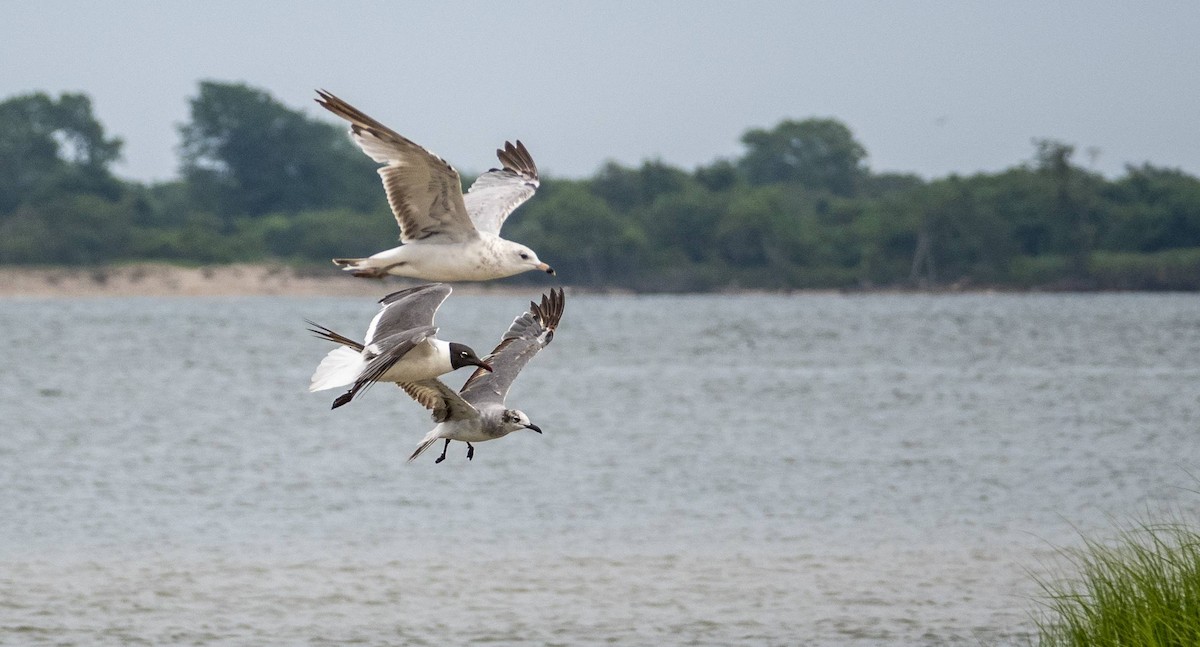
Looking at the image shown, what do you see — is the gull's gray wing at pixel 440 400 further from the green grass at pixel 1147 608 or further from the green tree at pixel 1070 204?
the green tree at pixel 1070 204

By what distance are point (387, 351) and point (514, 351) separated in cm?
269

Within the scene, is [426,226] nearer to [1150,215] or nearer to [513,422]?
[513,422]

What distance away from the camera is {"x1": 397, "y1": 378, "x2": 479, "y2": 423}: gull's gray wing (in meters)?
9.35

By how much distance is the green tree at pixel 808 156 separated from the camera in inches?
6496

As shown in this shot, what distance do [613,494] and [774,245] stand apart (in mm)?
96326

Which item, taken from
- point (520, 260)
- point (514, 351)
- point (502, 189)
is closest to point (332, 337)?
point (520, 260)

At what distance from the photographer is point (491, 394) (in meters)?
9.96

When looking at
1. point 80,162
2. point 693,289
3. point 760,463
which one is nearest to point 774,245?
point 693,289

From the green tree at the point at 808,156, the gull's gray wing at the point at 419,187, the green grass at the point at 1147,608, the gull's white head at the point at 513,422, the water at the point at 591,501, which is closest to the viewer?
the gull's gray wing at the point at 419,187

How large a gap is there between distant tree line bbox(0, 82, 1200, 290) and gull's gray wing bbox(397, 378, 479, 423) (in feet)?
334

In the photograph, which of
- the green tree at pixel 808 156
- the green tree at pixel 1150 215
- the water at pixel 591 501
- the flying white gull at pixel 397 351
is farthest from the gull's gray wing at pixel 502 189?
the green tree at pixel 808 156

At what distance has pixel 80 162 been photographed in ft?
421

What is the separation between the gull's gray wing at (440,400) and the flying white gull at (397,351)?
0.58 metres

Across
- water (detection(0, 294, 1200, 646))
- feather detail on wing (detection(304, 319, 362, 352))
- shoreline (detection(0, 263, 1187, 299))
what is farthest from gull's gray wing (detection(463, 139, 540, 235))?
shoreline (detection(0, 263, 1187, 299))
